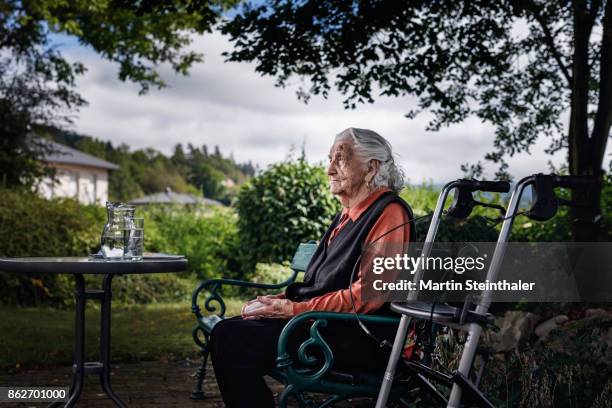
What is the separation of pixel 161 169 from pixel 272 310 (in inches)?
3329

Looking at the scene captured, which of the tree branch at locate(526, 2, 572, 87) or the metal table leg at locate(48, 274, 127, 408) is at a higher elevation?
the tree branch at locate(526, 2, 572, 87)

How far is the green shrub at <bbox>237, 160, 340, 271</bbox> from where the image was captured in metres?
10.7

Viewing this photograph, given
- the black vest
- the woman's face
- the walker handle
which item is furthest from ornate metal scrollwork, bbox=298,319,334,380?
the walker handle

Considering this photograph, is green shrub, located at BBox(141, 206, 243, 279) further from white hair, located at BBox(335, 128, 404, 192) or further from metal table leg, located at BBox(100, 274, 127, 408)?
white hair, located at BBox(335, 128, 404, 192)

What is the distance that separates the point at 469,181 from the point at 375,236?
0.61m

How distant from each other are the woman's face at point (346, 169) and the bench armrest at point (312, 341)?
66cm

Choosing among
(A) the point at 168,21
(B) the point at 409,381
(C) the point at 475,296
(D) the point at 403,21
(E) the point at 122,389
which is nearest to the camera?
(C) the point at 475,296

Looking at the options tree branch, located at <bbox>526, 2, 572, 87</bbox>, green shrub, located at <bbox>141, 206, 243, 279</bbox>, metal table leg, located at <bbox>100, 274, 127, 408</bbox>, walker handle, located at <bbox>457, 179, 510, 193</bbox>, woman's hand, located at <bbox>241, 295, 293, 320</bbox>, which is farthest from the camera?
green shrub, located at <bbox>141, 206, 243, 279</bbox>

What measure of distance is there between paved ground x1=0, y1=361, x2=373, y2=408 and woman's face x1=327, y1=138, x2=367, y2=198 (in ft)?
5.18

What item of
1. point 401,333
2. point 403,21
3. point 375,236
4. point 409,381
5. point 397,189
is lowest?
point 409,381

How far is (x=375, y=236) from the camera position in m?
3.22

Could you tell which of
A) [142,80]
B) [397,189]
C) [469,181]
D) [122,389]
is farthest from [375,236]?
[142,80]

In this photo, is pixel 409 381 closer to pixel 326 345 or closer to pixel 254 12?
pixel 326 345

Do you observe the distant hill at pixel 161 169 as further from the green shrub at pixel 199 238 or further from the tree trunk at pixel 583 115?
the tree trunk at pixel 583 115
